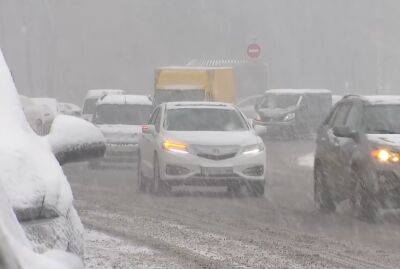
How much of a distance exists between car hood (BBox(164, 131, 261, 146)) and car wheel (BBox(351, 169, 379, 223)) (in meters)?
3.13

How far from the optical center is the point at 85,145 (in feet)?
15.3

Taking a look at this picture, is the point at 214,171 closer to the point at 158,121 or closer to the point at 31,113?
the point at 158,121

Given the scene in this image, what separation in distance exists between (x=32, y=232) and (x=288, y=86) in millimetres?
67584

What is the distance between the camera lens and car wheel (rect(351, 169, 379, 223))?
37.8 feet

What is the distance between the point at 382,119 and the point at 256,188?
3055 mm

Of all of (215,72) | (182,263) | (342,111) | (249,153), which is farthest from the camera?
(215,72)

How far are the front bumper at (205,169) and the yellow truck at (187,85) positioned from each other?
46.0ft

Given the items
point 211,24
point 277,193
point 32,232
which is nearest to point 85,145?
point 32,232

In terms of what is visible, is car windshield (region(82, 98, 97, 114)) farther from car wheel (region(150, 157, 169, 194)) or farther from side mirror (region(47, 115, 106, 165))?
side mirror (region(47, 115, 106, 165))

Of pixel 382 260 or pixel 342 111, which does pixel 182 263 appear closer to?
pixel 382 260

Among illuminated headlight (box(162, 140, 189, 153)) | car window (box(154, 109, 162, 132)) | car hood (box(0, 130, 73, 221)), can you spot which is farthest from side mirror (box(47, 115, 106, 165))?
car window (box(154, 109, 162, 132))

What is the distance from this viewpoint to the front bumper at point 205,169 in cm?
1451

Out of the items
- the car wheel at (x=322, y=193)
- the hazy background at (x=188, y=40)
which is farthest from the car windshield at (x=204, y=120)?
the hazy background at (x=188, y=40)

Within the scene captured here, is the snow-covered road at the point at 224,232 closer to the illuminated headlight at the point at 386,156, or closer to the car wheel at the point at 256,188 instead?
the car wheel at the point at 256,188
